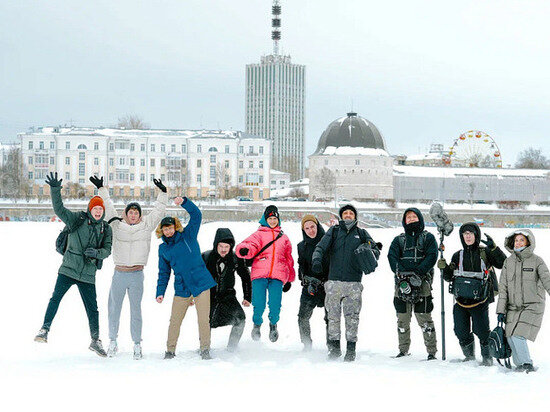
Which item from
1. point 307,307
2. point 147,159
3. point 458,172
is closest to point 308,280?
point 307,307

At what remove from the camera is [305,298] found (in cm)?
731

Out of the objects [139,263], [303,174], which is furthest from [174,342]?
[303,174]

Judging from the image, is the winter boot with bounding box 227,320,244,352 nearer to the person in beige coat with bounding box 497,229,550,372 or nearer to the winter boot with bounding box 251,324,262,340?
the winter boot with bounding box 251,324,262,340

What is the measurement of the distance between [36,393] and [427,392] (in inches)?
115

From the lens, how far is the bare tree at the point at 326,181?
8016 centimetres

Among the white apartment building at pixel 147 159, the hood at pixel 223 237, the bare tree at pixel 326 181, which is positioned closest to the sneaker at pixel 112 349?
the hood at pixel 223 237

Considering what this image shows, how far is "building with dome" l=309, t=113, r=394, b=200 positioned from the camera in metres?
82.9

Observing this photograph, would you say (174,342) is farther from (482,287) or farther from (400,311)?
(482,287)

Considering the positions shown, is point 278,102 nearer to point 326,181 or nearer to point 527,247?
point 326,181

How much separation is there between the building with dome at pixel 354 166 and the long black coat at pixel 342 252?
74.6m

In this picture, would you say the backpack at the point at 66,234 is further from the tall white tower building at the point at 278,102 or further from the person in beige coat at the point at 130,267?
the tall white tower building at the point at 278,102

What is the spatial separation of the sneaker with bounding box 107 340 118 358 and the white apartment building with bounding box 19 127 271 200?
6855cm

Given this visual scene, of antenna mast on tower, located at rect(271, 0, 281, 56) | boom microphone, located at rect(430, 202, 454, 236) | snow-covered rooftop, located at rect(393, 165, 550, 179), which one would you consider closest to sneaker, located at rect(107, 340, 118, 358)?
boom microphone, located at rect(430, 202, 454, 236)

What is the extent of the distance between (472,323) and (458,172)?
3147 inches
